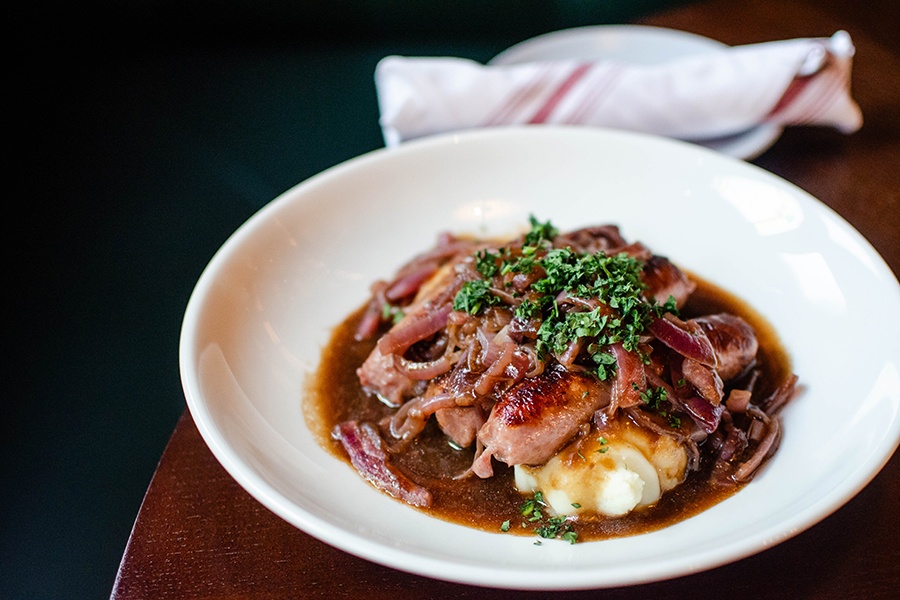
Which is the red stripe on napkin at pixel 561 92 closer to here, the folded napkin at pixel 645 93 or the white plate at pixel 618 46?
the folded napkin at pixel 645 93

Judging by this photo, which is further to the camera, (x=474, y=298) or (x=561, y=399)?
(x=474, y=298)

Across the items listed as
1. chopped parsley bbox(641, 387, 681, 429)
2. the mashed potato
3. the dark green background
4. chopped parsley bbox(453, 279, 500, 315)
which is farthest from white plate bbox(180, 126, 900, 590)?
the dark green background

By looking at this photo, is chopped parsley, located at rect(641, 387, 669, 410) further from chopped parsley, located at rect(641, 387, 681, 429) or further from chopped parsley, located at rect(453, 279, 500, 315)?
chopped parsley, located at rect(453, 279, 500, 315)

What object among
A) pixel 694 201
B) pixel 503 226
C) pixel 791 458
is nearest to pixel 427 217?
pixel 503 226

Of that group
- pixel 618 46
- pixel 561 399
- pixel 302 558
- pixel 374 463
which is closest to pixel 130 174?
pixel 618 46

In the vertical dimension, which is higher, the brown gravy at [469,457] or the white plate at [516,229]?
the white plate at [516,229]

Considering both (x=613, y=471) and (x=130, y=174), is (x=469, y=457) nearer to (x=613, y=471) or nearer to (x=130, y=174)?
(x=613, y=471)

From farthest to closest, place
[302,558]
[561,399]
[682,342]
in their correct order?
[682,342], [561,399], [302,558]

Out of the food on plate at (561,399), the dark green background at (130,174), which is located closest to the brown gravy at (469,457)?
the food on plate at (561,399)
